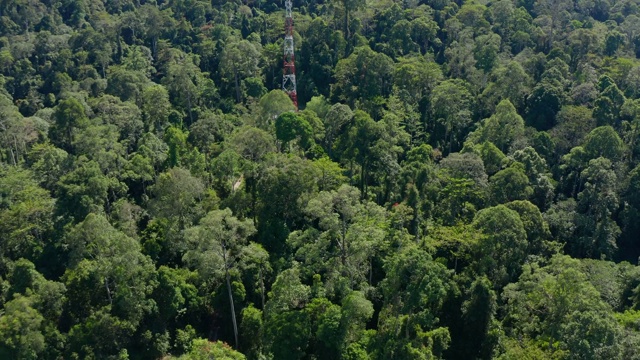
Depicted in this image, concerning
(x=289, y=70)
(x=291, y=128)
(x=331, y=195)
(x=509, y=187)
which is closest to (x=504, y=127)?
(x=509, y=187)

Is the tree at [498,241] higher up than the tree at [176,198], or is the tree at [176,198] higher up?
the tree at [498,241]

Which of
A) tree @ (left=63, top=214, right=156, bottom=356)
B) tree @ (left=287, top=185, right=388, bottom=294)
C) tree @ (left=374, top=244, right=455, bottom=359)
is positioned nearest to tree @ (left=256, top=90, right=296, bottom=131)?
tree @ (left=287, top=185, right=388, bottom=294)

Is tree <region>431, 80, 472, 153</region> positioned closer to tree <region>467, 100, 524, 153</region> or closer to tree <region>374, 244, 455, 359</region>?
tree <region>467, 100, 524, 153</region>

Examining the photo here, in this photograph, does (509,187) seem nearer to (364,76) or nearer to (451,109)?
(451,109)

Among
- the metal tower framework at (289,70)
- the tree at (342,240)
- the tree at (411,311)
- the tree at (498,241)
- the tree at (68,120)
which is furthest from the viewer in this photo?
the metal tower framework at (289,70)

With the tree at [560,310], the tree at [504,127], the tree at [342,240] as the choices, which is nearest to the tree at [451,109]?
→ the tree at [504,127]

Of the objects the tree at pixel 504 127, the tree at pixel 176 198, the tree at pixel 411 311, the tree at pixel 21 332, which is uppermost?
the tree at pixel 504 127

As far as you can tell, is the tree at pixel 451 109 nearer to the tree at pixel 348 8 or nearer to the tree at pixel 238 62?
the tree at pixel 348 8
